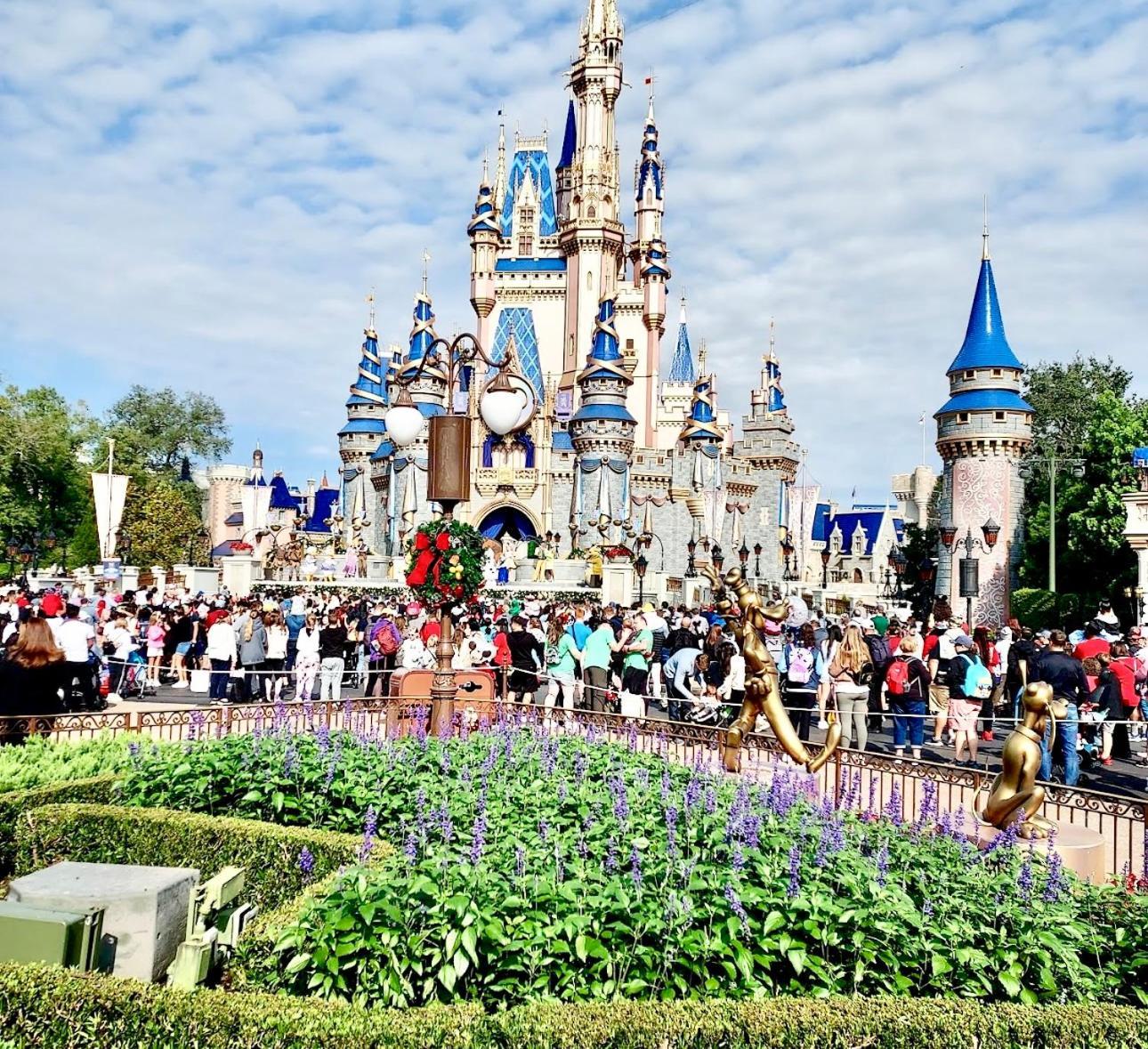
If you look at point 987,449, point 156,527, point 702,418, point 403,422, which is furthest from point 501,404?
point 702,418

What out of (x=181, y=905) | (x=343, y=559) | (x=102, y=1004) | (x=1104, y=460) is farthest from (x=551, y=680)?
(x=343, y=559)

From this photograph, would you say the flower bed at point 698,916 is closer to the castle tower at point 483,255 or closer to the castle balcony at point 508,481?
the castle balcony at point 508,481

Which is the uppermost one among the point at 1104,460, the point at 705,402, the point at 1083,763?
the point at 705,402

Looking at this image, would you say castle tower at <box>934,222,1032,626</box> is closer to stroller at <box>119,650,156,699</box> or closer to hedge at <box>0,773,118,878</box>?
stroller at <box>119,650,156,699</box>

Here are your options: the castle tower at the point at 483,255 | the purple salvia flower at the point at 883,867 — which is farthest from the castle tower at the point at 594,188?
the purple salvia flower at the point at 883,867

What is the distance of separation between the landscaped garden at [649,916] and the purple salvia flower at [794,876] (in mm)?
74

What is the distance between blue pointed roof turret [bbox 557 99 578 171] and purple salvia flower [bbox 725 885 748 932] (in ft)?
209

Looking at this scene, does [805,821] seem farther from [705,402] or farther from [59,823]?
[705,402]

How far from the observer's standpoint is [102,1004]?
3975 millimetres

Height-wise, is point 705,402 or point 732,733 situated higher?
point 705,402

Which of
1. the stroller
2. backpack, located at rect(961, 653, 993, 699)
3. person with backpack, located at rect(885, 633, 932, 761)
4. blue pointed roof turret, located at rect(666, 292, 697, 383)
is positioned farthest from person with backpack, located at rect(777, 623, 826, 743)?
blue pointed roof turret, located at rect(666, 292, 697, 383)

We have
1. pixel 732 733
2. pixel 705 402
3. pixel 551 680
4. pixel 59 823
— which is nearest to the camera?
pixel 59 823

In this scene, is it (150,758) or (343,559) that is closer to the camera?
(150,758)

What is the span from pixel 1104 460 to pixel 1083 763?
2530 cm
